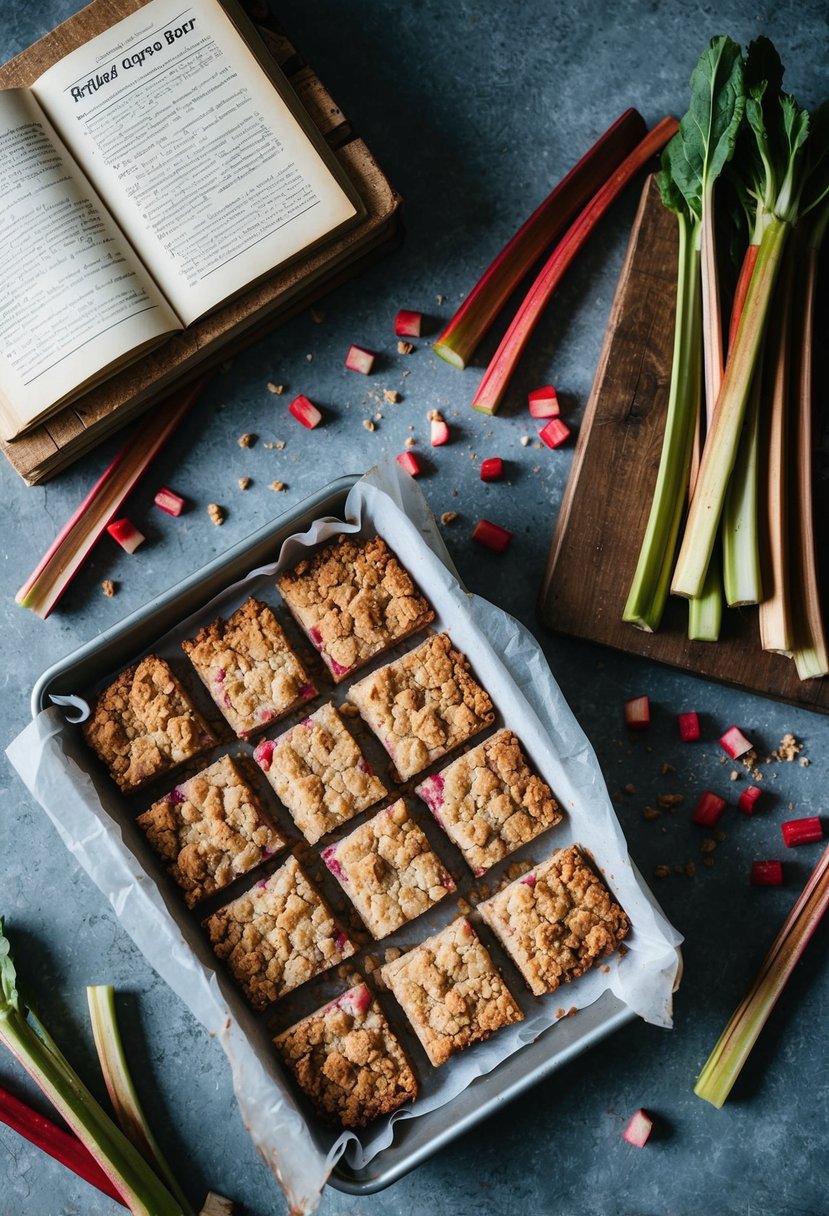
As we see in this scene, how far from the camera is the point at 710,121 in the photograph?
3.10m

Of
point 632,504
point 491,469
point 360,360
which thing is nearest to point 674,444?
point 632,504

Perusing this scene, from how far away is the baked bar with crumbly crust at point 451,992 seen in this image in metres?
3.04

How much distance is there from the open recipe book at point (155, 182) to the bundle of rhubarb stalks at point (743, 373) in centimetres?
114

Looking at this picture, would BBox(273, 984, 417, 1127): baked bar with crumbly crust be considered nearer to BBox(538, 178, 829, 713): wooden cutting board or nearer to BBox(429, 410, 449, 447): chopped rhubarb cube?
BBox(538, 178, 829, 713): wooden cutting board

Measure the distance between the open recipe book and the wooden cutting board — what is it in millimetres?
992

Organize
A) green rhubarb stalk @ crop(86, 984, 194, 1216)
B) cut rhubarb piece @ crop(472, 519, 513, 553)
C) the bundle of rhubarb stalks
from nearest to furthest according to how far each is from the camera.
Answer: the bundle of rhubarb stalks
green rhubarb stalk @ crop(86, 984, 194, 1216)
cut rhubarb piece @ crop(472, 519, 513, 553)

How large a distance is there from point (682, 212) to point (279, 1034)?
117 inches

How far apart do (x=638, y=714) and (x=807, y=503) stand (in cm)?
88

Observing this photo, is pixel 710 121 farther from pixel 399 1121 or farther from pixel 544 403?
pixel 399 1121

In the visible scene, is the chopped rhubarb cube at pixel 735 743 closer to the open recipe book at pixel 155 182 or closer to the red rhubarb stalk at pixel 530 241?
the red rhubarb stalk at pixel 530 241

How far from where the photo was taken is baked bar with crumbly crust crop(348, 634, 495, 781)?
320cm

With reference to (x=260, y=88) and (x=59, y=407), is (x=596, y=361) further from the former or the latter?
(x=59, y=407)

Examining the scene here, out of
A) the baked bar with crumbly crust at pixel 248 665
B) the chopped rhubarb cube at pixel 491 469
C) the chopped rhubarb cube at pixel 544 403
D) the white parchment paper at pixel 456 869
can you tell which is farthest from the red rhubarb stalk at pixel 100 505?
the chopped rhubarb cube at pixel 544 403

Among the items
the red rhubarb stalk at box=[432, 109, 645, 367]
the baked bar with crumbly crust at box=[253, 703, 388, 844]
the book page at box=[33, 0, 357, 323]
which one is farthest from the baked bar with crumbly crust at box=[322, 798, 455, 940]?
the book page at box=[33, 0, 357, 323]
